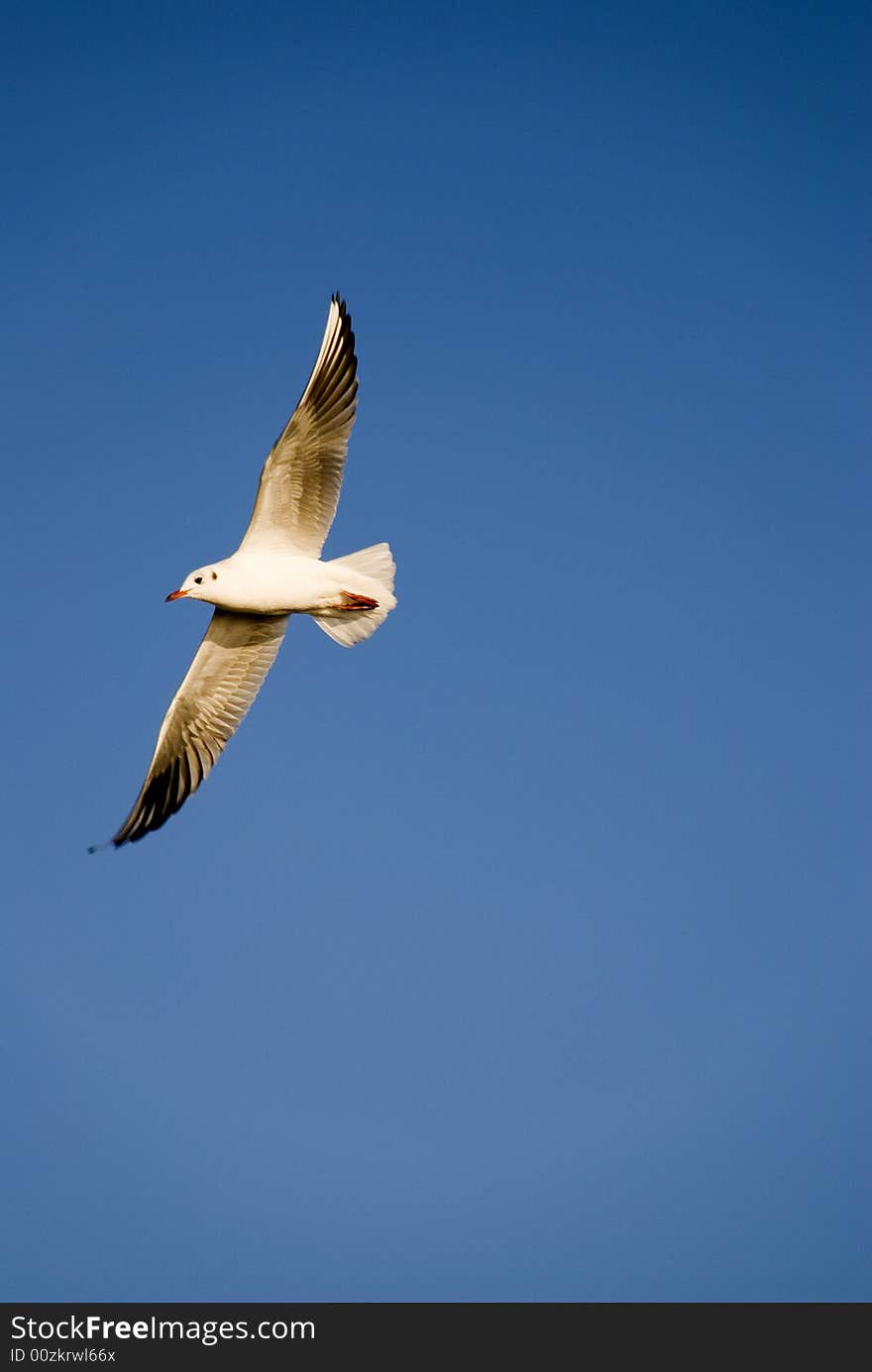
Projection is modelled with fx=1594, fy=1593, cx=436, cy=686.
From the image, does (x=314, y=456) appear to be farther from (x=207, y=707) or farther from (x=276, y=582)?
(x=207, y=707)

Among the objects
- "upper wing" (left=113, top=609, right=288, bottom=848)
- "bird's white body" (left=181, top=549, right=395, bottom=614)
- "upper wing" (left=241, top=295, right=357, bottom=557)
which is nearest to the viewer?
"upper wing" (left=241, top=295, right=357, bottom=557)

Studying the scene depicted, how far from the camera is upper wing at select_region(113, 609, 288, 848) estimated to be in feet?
33.4

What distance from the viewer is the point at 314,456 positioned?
9484 millimetres

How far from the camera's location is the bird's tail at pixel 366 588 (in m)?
9.69

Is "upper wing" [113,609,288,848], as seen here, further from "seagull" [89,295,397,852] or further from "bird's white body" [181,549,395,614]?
"bird's white body" [181,549,395,614]

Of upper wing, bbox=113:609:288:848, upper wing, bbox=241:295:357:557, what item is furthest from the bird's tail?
upper wing, bbox=113:609:288:848

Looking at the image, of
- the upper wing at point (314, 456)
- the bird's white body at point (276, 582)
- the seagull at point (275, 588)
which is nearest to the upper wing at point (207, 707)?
the seagull at point (275, 588)

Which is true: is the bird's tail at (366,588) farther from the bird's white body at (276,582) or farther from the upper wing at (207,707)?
the upper wing at (207,707)

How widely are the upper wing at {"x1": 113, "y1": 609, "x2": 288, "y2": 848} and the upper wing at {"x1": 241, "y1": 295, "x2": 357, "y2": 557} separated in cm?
70

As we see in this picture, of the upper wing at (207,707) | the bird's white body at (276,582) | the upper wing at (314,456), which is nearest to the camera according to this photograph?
the upper wing at (314,456)

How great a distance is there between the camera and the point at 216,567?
380 inches

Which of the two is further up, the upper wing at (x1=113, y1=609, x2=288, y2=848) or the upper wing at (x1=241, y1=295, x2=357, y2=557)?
the upper wing at (x1=241, y1=295, x2=357, y2=557)

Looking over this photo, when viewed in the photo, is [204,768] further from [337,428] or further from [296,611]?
[337,428]
